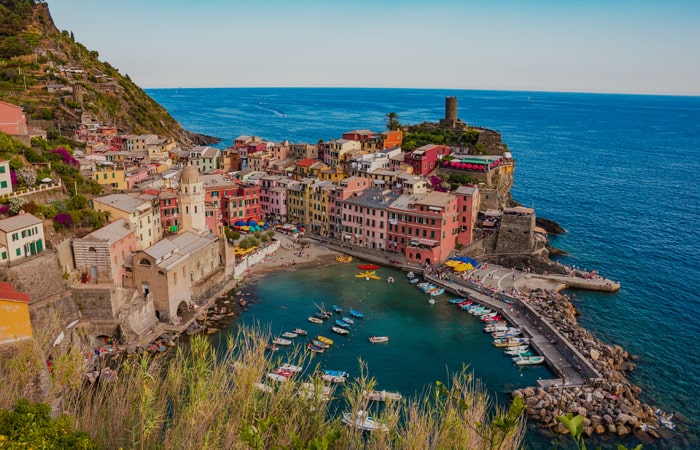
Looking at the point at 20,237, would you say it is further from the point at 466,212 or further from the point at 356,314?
the point at 466,212

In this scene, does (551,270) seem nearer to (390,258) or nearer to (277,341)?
(390,258)

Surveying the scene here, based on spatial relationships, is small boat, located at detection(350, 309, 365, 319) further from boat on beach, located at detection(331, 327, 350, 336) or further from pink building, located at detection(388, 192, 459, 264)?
pink building, located at detection(388, 192, 459, 264)

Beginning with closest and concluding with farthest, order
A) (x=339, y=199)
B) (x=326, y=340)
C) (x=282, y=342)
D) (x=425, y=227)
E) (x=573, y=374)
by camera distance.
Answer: (x=573, y=374), (x=282, y=342), (x=326, y=340), (x=425, y=227), (x=339, y=199)

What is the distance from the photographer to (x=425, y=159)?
7844 cm

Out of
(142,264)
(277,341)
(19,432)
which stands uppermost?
(19,432)

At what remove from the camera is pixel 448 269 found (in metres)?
57.2

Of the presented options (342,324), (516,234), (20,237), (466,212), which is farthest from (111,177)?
(516,234)

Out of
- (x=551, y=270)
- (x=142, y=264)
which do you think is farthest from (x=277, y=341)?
(x=551, y=270)

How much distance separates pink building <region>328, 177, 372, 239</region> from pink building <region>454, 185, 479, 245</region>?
12.9 metres

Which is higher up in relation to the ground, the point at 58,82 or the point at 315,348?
the point at 58,82

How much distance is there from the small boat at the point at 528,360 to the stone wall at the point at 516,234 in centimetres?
2277

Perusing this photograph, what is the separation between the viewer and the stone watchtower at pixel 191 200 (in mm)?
52781

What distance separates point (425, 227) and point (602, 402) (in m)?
28.5

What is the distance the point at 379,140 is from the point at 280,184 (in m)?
25.2
